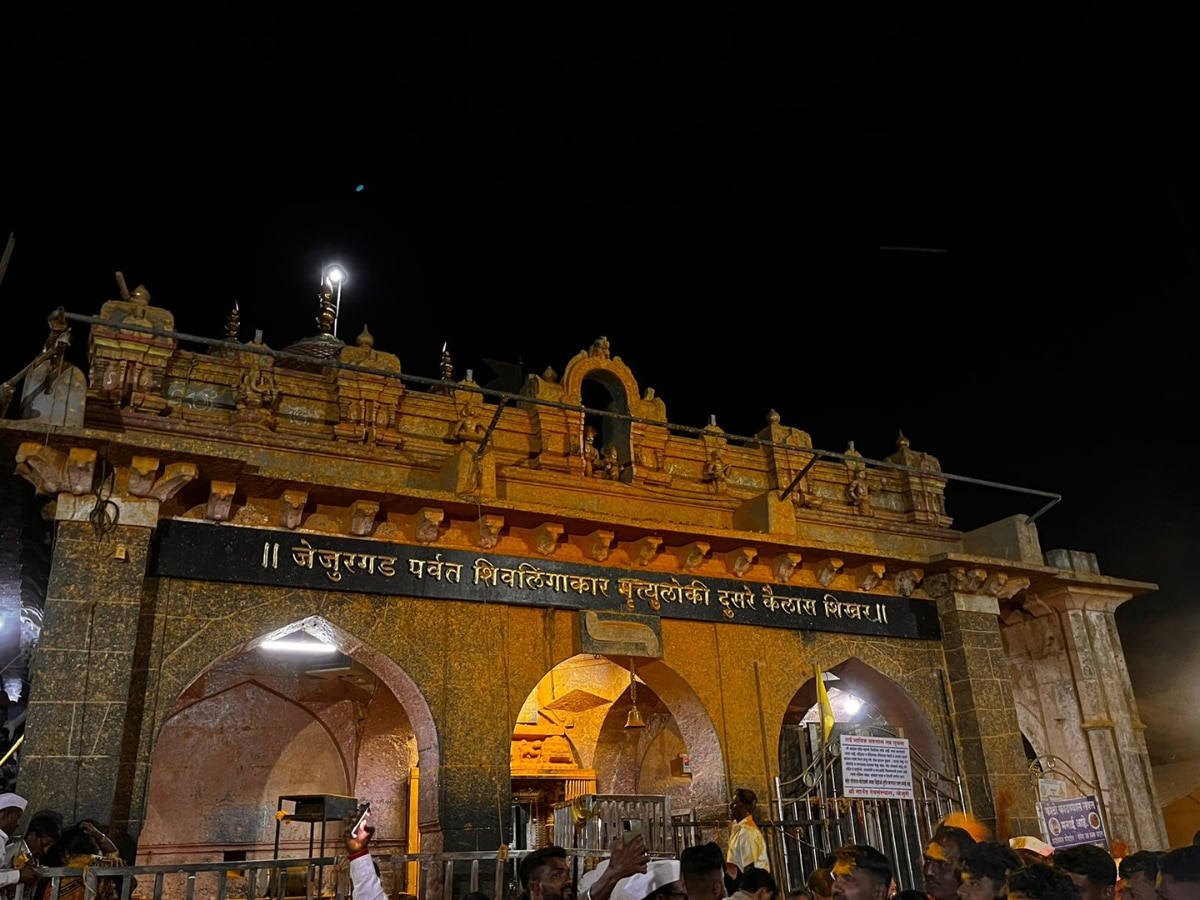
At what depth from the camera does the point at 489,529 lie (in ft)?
32.0

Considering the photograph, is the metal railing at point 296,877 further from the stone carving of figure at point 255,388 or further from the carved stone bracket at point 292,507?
the stone carving of figure at point 255,388

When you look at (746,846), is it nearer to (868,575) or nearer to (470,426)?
(868,575)

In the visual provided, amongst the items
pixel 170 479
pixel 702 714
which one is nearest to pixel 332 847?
pixel 702 714

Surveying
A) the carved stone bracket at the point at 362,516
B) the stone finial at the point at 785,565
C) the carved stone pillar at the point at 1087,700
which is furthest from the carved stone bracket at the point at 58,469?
the carved stone pillar at the point at 1087,700

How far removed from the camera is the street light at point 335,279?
16.6 meters

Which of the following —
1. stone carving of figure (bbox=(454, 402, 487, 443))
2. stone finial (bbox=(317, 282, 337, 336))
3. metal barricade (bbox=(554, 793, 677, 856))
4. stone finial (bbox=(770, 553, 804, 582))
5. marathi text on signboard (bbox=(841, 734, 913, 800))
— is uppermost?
stone finial (bbox=(317, 282, 337, 336))

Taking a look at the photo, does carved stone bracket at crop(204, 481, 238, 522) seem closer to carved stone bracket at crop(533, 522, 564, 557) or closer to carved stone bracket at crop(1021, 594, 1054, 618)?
carved stone bracket at crop(533, 522, 564, 557)

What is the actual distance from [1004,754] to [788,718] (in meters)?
3.06

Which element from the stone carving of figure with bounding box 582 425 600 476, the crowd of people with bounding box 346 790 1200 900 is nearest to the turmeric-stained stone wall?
the stone carving of figure with bounding box 582 425 600 476

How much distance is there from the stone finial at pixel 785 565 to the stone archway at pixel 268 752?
446cm

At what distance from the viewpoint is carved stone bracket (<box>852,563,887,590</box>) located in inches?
457

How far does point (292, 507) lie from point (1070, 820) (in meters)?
8.90

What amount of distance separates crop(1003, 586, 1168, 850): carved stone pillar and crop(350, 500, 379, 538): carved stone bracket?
9105 mm

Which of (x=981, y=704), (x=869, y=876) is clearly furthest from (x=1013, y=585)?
(x=869, y=876)
